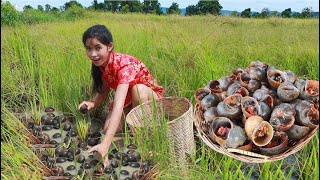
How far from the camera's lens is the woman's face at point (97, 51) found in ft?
7.07

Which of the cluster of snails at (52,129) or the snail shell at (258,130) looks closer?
the snail shell at (258,130)

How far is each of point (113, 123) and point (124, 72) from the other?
15.0 inches

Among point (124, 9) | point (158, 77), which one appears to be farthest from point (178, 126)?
point (124, 9)

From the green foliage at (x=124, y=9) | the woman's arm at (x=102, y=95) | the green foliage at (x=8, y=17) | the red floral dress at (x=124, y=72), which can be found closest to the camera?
the red floral dress at (x=124, y=72)

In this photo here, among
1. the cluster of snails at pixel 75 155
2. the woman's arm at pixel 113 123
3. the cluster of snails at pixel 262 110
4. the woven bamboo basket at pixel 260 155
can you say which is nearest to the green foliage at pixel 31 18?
the cluster of snails at pixel 75 155

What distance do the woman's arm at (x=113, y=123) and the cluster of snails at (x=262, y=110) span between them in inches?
17.6

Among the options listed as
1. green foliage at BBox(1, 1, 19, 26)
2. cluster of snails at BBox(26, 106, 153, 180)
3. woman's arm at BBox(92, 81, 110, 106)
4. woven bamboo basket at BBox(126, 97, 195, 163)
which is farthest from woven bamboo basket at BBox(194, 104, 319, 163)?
green foliage at BBox(1, 1, 19, 26)

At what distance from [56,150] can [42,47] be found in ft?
4.82

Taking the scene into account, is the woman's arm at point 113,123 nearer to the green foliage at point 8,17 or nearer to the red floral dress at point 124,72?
the red floral dress at point 124,72

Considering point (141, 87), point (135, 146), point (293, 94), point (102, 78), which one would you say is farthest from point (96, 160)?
point (293, 94)

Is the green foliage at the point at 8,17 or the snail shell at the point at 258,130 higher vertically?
the green foliage at the point at 8,17

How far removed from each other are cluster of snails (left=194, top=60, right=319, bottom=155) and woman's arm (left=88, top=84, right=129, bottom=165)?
17.6 inches

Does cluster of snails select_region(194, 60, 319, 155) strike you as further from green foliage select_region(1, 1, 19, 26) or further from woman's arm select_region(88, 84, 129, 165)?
green foliage select_region(1, 1, 19, 26)

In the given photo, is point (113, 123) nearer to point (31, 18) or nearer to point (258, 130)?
point (258, 130)
